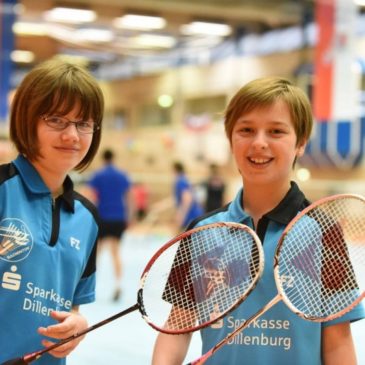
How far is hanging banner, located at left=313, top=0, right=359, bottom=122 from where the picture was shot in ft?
36.4

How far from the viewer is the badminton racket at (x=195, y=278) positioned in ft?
6.61

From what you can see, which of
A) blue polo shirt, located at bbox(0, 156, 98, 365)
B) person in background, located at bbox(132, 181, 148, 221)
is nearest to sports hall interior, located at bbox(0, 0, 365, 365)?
person in background, located at bbox(132, 181, 148, 221)

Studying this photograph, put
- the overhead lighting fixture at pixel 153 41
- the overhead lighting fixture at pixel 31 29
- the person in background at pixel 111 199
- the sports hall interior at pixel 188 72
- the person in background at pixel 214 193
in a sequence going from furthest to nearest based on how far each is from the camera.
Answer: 1. the overhead lighting fixture at pixel 153 41
2. the overhead lighting fixture at pixel 31 29
3. the sports hall interior at pixel 188 72
4. the person in background at pixel 214 193
5. the person in background at pixel 111 199

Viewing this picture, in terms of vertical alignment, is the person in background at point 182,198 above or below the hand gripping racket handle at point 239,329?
below

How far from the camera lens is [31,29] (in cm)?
1952

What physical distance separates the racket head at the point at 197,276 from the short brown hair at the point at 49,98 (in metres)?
0.51

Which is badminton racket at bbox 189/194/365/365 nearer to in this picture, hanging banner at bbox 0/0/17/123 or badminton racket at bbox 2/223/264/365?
badminton racket at bbox 2/223/264/365

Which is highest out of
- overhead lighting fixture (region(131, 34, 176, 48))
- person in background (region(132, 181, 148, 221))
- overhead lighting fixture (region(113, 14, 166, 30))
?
overhead lighting fixture (region(113, 14, 166, 30))

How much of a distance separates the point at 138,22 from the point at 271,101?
1648 cm

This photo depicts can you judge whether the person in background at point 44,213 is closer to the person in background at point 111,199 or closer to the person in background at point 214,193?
the person in background at point 111,199

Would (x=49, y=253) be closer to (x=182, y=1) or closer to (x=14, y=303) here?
(x=14, y=303)

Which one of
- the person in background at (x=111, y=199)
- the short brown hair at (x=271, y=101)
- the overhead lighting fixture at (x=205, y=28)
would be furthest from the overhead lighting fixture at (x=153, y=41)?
the short brown hair at (x=271, y=101)

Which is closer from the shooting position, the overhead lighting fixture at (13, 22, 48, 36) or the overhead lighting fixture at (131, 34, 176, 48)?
the overhead lighting fixture at (13, 22, 48, 36)

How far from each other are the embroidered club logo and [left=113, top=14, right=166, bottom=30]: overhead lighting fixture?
15.7 meters
